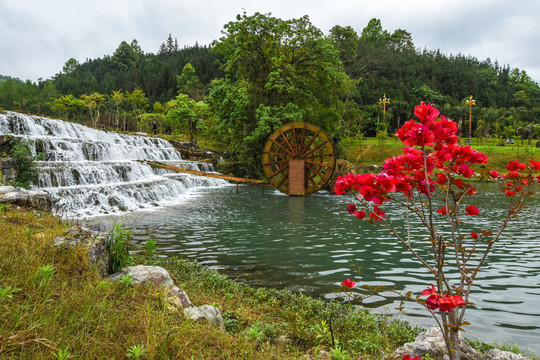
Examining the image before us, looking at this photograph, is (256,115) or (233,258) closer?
(233,258)

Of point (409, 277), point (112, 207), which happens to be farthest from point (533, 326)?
point (112, 207)

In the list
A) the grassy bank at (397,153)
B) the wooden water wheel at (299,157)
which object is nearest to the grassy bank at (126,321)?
the wooden water wheel at (299,157)

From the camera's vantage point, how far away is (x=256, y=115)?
19656 mm

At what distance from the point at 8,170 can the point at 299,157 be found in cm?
1195

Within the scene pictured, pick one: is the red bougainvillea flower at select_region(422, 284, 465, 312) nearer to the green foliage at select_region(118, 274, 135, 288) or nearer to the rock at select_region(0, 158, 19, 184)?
the green foliage at select_region(118, 274, 135, 288)

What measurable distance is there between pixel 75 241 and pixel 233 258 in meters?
3.36

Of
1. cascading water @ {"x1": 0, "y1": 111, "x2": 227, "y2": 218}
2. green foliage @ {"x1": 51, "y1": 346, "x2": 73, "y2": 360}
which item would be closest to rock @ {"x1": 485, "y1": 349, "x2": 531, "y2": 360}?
green foliage @ {"x1": 51, "y1": 346, "x2": 73, "y2": 360}

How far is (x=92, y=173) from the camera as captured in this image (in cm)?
1348

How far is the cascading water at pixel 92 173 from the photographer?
37.1 feet

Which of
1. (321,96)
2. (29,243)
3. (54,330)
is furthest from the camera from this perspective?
(321,96)

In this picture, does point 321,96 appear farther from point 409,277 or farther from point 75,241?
point 75,241

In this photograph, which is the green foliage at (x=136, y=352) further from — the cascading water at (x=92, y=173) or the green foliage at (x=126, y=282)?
the cascading water at (x=92, y=173)

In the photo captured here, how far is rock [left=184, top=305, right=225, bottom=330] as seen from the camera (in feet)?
9.80

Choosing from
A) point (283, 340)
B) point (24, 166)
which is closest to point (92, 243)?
point (283, 340)
